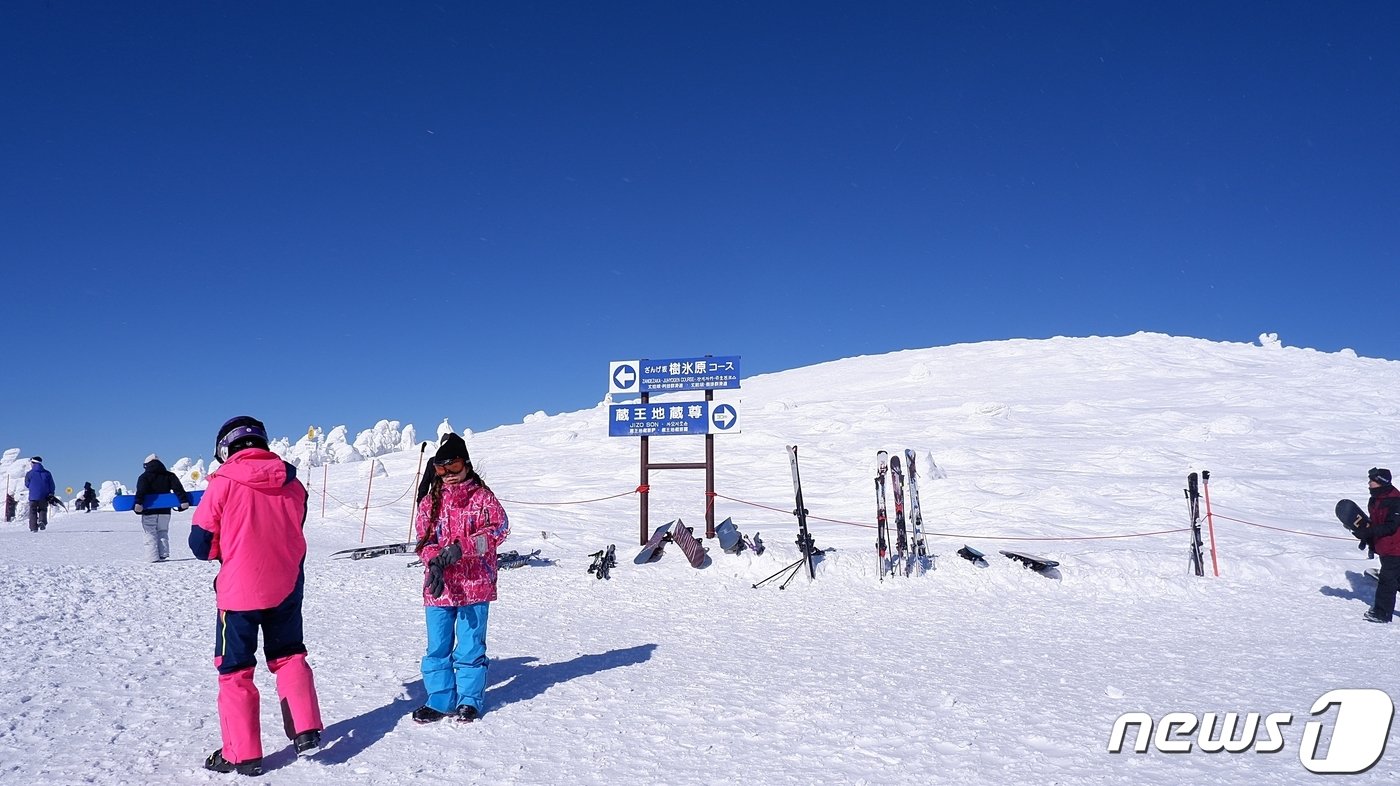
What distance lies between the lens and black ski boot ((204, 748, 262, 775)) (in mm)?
3990

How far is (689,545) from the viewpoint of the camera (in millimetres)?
12023

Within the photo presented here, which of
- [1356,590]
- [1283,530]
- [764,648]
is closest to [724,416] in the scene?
[764,648]

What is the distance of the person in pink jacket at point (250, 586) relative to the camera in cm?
402

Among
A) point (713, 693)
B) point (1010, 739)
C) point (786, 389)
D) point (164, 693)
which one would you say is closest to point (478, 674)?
point (713, 693)

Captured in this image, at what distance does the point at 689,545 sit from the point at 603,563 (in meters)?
1.43

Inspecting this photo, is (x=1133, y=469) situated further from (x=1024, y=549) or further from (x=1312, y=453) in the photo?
(x=1024, y=549)

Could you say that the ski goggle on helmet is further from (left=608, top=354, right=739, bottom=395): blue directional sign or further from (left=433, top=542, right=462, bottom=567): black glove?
(left=608, top=354, right=739, bottom=395): blue directional sign

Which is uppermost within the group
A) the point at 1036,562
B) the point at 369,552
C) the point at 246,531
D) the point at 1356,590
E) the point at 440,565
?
the point at 246,531

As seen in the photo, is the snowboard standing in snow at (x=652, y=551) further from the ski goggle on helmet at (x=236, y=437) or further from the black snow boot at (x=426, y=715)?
the ski goggle on helmet at (x=236, y=437)

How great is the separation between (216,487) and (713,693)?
11.7 feet

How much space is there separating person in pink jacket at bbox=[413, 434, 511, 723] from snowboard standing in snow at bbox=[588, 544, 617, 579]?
605 centimetres

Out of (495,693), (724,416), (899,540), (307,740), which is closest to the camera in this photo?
(307,740)

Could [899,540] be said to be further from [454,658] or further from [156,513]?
[156,513]

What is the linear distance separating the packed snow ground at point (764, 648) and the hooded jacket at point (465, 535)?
0.84 metres
